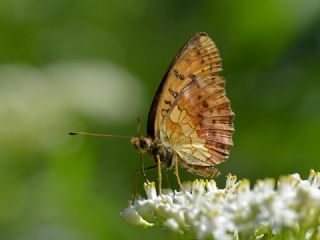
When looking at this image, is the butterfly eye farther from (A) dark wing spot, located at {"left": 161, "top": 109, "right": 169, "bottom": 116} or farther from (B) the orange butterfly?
(A) dark wing spot, located at {"left": 161, "top": 109, "right": 169, "bottom": 116}

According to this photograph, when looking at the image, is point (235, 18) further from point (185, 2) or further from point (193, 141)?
point (193, 141)

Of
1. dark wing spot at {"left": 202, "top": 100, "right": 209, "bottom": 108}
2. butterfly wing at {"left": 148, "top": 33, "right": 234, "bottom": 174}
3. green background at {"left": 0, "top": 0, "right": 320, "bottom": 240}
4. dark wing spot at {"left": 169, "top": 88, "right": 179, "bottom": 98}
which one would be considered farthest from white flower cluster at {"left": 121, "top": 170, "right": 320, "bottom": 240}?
green background at {"left": 0, "top": 0, "right": 320, "bottom": 240}

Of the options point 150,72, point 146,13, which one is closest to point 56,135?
point 150,72

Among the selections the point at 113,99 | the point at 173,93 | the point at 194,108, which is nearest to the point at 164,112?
the point at 173,93

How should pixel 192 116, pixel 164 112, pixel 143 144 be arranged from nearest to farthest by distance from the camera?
1. pixel 143 144
2. pixel 164 112
3. pixel 192 116

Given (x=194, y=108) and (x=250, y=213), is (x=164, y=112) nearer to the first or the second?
(x=194, y=108)

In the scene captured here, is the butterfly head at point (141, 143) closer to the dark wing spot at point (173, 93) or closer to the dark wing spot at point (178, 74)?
the dark wing spot at point (173, 93)

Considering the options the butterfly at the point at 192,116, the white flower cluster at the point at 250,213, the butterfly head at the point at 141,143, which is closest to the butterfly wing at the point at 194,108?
the butterfly at the point at 192,116
